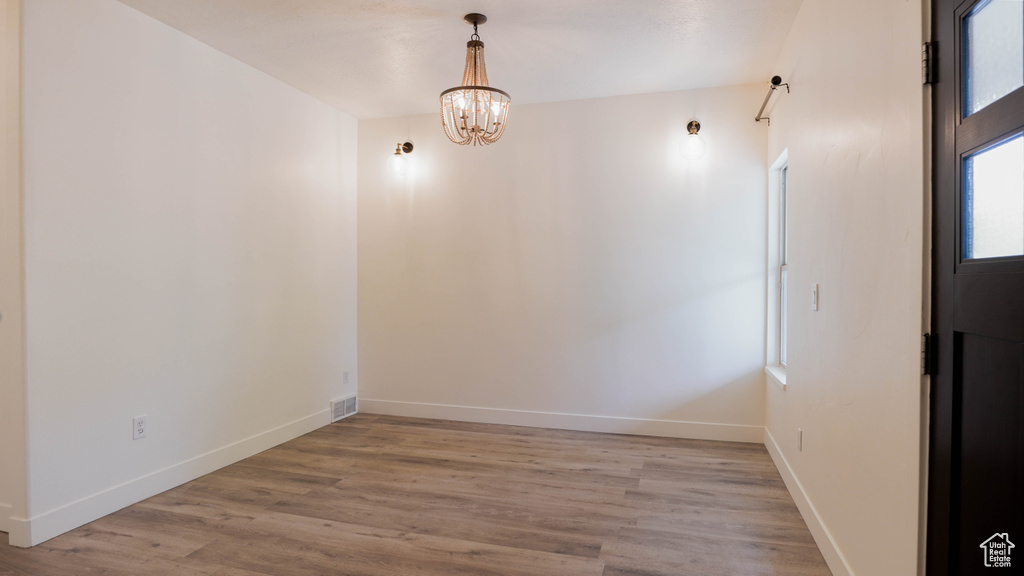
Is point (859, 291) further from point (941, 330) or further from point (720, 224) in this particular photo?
point (720, 224)

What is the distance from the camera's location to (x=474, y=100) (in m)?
3.06

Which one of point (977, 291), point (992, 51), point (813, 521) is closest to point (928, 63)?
point (992, 51)

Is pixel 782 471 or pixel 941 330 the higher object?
pixel 941 330

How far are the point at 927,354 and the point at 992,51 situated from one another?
2.41 ft

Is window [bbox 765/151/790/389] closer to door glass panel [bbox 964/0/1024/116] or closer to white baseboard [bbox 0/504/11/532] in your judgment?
door glass panel [bbox 964/0/1024/116]

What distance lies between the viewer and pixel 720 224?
4.18m

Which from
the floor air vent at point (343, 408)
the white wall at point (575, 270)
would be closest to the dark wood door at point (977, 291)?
the white wall at point (575, 270)

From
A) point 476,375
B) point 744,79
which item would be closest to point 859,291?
point 744,79

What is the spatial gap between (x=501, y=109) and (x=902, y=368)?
7.53 feet

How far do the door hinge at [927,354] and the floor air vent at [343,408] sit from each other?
13.7 ft

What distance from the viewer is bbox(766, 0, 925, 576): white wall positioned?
5.13ft

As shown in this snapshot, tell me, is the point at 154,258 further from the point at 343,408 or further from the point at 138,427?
the point at 343,408

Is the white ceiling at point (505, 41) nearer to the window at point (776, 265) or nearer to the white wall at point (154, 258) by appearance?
the white wall at point (154, 258)

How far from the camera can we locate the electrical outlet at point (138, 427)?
3.00 meters
